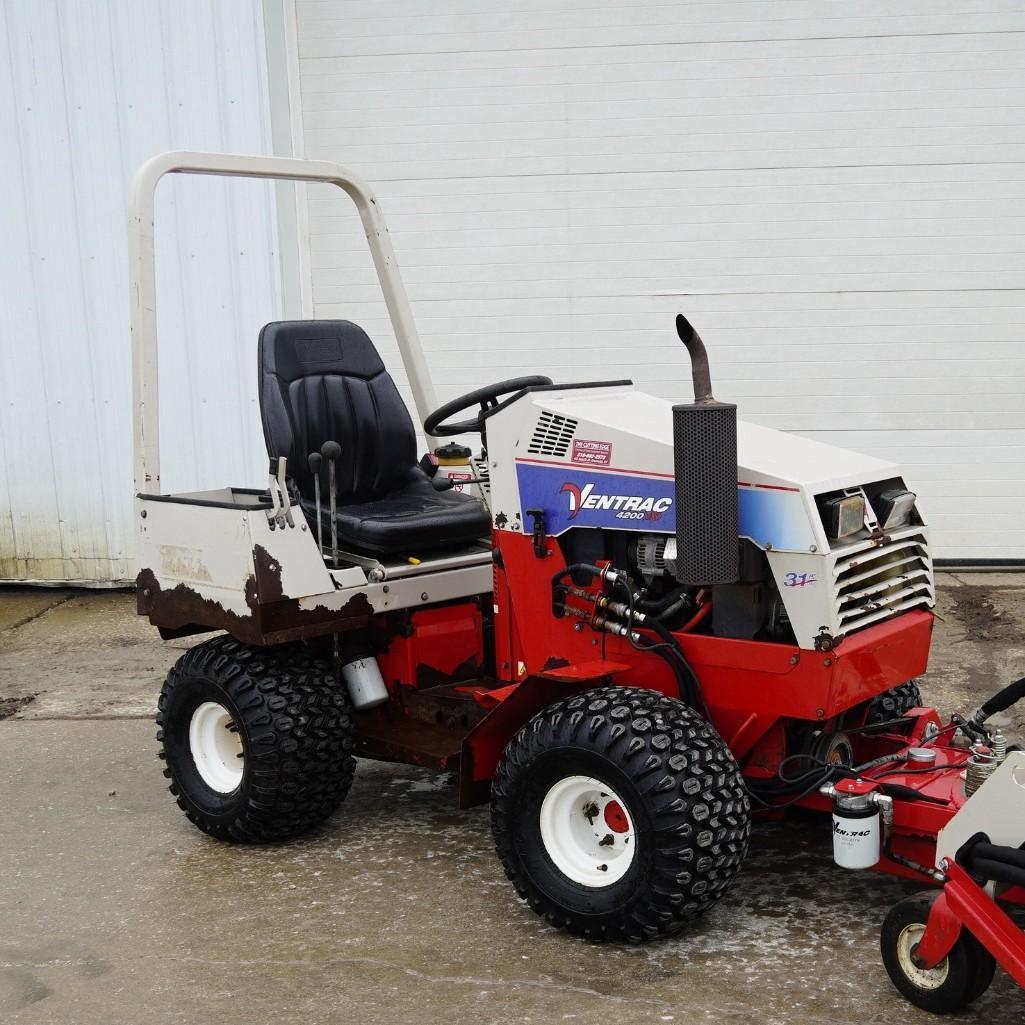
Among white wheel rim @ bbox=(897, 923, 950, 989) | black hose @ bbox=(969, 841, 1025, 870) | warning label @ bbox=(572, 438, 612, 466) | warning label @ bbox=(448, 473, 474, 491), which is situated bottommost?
white wheel rim @ bbox=(897, 923, 950, 989)

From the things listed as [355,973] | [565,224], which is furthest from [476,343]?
[355,973]

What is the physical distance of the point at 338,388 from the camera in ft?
15.7

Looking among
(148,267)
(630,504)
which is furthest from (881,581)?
(148,267)

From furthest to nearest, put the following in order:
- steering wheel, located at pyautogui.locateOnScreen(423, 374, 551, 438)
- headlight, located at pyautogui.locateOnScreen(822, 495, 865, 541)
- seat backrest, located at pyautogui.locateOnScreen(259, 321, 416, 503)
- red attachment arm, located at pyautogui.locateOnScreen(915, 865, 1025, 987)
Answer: seat backrest, located at pyautogui.locateOnScreen(259, 321, 416, 503) → steering wheel, located at pyautogui.locateOnScreen(423, 374, 551, 438) → headlight, located at pyautogui.locateOnScreen(822, 495, 865, 541) → red attachment arm, located at pyautogui.locateOnScreen(915, 865, 1025, 987)

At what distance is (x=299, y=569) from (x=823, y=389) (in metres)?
4.26

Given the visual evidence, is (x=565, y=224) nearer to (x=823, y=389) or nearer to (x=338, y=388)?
(x=823, y=389)

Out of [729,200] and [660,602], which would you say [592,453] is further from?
[729,200]

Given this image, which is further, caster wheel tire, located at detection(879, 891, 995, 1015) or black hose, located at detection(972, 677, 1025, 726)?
black hose, located at detection(972, 677, 1025, 726)

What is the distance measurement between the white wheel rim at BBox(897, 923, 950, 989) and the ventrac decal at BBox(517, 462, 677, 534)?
111 centimetres

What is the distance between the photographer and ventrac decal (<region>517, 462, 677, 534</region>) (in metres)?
3.59

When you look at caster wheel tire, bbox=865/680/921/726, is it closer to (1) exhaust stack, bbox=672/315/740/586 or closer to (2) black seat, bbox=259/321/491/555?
(1) exhaust stack, bbox=672/315/740/586

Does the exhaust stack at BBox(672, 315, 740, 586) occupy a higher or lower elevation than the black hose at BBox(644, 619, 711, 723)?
higher

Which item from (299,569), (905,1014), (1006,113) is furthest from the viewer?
(1006,113)

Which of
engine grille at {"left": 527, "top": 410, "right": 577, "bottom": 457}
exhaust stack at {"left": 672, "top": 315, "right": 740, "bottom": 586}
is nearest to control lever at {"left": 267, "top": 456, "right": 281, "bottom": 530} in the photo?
engine grille at {"left": 527, "top": 410, "right": 577, "bottom": 457}
